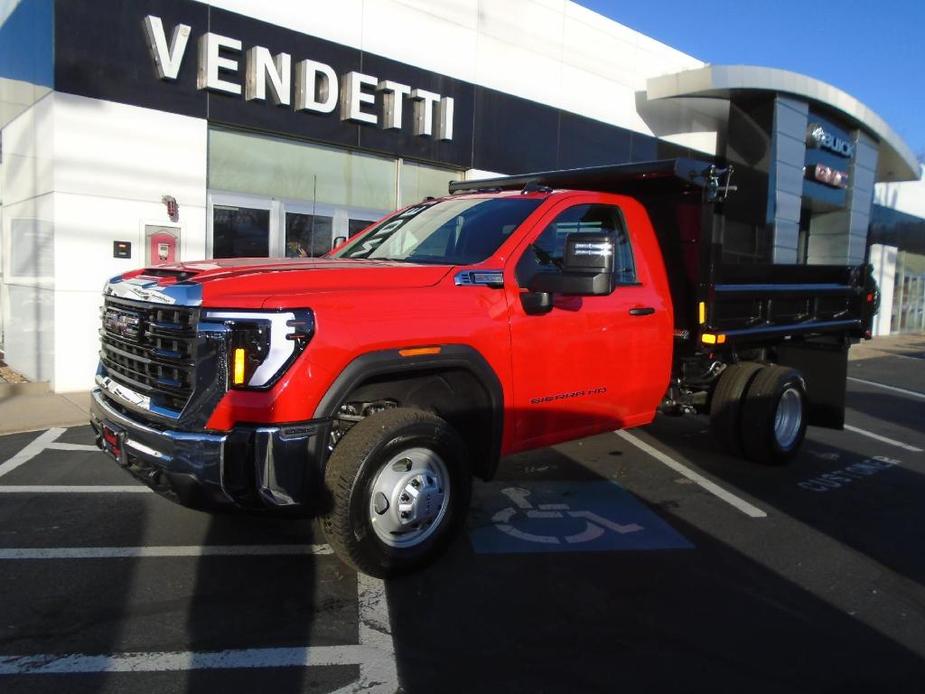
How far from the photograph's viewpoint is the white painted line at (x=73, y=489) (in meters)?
5.12

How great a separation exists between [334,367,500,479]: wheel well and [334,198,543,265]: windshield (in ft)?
2.28

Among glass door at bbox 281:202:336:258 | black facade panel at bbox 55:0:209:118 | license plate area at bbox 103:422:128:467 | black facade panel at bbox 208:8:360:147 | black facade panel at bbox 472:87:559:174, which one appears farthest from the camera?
black facade panel at bbox 472:87:559:174

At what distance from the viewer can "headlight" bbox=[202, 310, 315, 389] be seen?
3170mm

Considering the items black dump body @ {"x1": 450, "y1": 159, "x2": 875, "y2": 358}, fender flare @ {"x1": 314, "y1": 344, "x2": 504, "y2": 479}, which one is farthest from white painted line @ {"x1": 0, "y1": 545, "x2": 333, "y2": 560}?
black dump body @ {"x1": 450, "y1": 159, "x2": 875, "y2": 358}

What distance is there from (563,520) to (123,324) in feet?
9.55

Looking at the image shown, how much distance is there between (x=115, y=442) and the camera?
364 cm

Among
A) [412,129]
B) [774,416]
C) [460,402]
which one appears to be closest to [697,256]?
[774,416]

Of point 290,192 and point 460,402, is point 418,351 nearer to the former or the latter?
point 460,402

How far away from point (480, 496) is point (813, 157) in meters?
18.1

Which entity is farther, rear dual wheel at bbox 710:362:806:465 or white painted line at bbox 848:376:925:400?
white painted line at bbox 848:376:925:400

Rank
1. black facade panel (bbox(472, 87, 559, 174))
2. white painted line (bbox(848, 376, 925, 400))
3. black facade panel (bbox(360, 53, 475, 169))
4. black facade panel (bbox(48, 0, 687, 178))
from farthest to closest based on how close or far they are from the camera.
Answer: black facade panel (bbox(472, 87, 559, 174)) → black facade panel (bbox(360, 53, 475, 169)) → white painted line (bbox(848, 376, 925, 400)) → black facade panel (bbox(48, 0, 687, 178))

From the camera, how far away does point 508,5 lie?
1317 centimetres

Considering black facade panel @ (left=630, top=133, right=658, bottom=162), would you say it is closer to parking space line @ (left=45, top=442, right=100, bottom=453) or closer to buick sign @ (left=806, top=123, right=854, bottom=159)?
buick sign @ (left=806, top=123, right=854, bottom=159)

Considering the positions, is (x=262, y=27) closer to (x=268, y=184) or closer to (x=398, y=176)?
(x=268, y=184)
